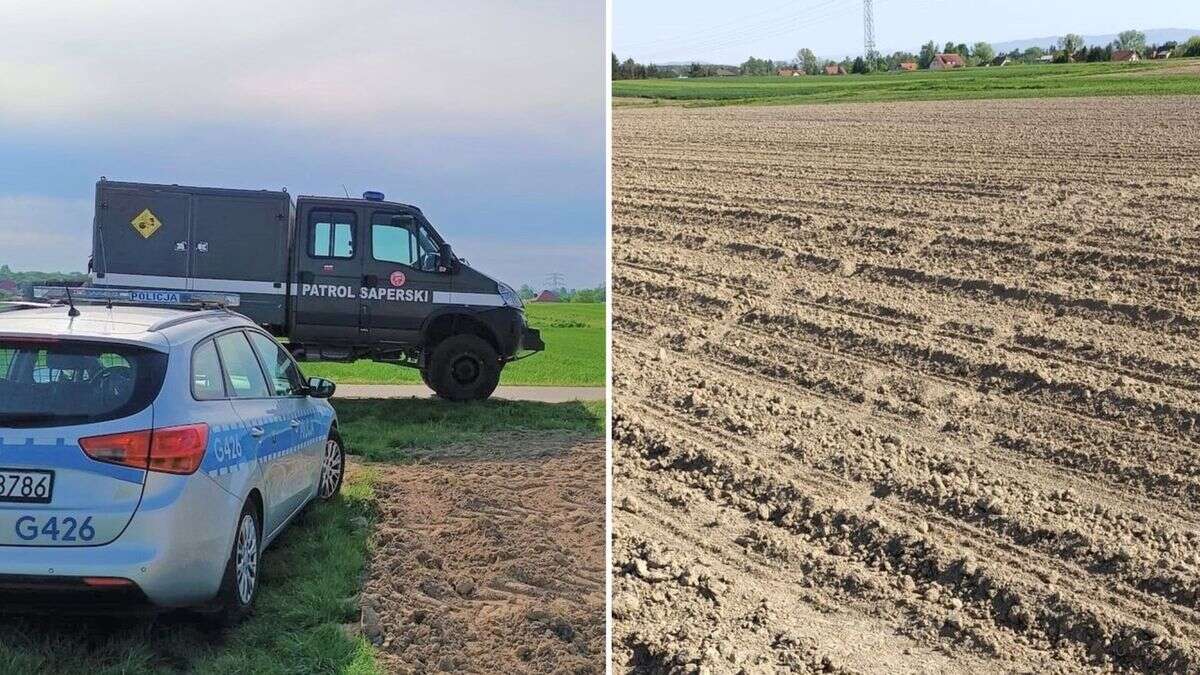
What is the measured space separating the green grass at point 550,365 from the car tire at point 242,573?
19.6 feet

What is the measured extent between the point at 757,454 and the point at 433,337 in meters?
3.94

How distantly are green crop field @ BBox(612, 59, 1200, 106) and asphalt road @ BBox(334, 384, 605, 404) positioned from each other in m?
17.7

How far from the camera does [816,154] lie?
718 inches

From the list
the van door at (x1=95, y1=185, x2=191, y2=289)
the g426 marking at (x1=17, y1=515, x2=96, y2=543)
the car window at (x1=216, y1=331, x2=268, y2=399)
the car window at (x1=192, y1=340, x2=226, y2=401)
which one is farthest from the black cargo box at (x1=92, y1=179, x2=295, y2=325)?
the g426 marking at (x1=17, y1=515, x2=96, y2=543)

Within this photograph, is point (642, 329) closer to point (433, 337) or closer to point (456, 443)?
point (433, 337)

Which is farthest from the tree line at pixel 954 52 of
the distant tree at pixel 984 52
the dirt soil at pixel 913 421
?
the dirt soil at pixel 913 421

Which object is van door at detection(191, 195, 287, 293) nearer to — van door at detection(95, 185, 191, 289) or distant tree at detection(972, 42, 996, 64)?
van door at detection(95, 185, 191, 289)

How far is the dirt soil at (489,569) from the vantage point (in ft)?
13.9

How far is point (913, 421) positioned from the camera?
7.66 metres

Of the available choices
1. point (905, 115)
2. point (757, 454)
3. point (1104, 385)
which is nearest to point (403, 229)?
point (757, 454)

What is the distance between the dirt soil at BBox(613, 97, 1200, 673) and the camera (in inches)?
206

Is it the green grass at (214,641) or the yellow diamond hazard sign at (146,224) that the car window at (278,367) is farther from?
the yellow diamond hazard sign at (146,224)

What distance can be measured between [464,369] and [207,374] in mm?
5784

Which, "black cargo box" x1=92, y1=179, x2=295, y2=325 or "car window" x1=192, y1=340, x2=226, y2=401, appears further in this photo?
"black cargo box" x1=92, y1=179, x2=295, y2=325
